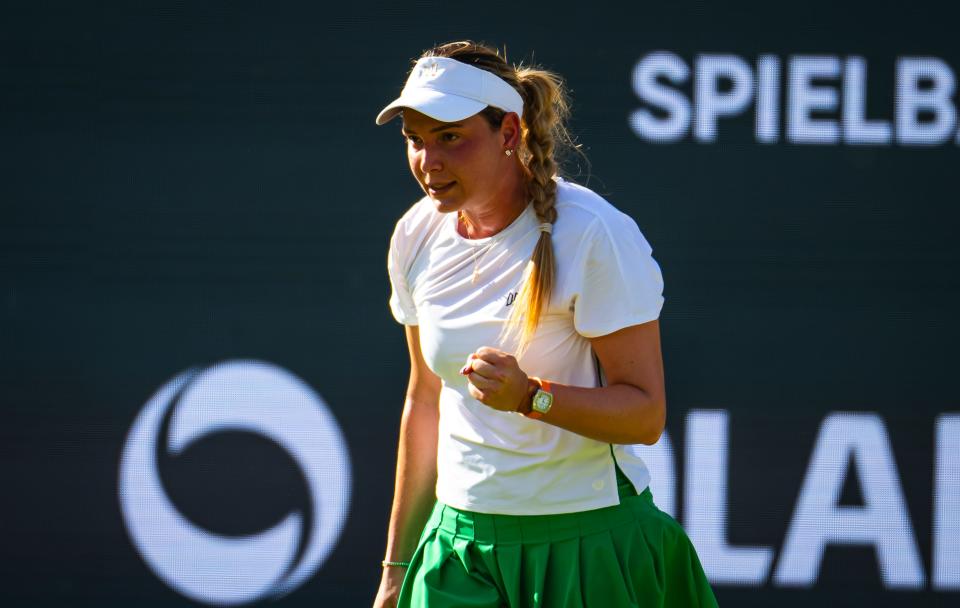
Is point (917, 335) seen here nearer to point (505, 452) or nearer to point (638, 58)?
point (638, 58)

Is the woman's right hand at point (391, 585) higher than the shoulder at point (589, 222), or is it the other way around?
the shoulder at point (589, 222)

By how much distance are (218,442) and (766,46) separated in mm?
1728

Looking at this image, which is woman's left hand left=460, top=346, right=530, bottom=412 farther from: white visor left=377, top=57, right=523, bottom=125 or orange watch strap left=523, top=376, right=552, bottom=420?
white visor left=377, top=57, right=523, bottom=125

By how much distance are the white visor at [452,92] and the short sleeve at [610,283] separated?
9.8 inches

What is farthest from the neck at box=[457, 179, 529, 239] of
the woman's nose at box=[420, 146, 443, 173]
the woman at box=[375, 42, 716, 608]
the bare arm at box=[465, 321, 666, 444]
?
the bare arm at box=[465, 321, 666, 444]

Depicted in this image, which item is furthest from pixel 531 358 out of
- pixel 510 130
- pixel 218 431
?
pixel 218 431

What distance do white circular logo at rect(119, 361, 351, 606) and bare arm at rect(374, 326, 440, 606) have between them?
1.07 meters

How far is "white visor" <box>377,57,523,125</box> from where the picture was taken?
191 cm

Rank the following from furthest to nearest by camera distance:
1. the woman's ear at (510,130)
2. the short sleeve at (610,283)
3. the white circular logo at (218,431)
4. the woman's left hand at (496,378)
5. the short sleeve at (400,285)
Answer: the white circular logo at (218,431)
the short sleeve at (400,285)
the woman's ear at (510,130)
the short sleeve at (610,283)
the woman's left hand at (496,378)

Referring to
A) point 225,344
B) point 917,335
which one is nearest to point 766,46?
point 917,335

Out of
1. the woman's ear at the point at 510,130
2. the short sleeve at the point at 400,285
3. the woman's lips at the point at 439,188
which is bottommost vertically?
the short sleeve at the point at 400,285

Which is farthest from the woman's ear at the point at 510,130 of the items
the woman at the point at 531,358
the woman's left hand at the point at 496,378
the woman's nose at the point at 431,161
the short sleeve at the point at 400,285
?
the woman's left hand at the point at 496,378

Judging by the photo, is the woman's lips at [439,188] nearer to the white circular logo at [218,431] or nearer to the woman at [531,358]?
the woman at [531,358]

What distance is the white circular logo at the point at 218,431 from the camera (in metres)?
3.29
